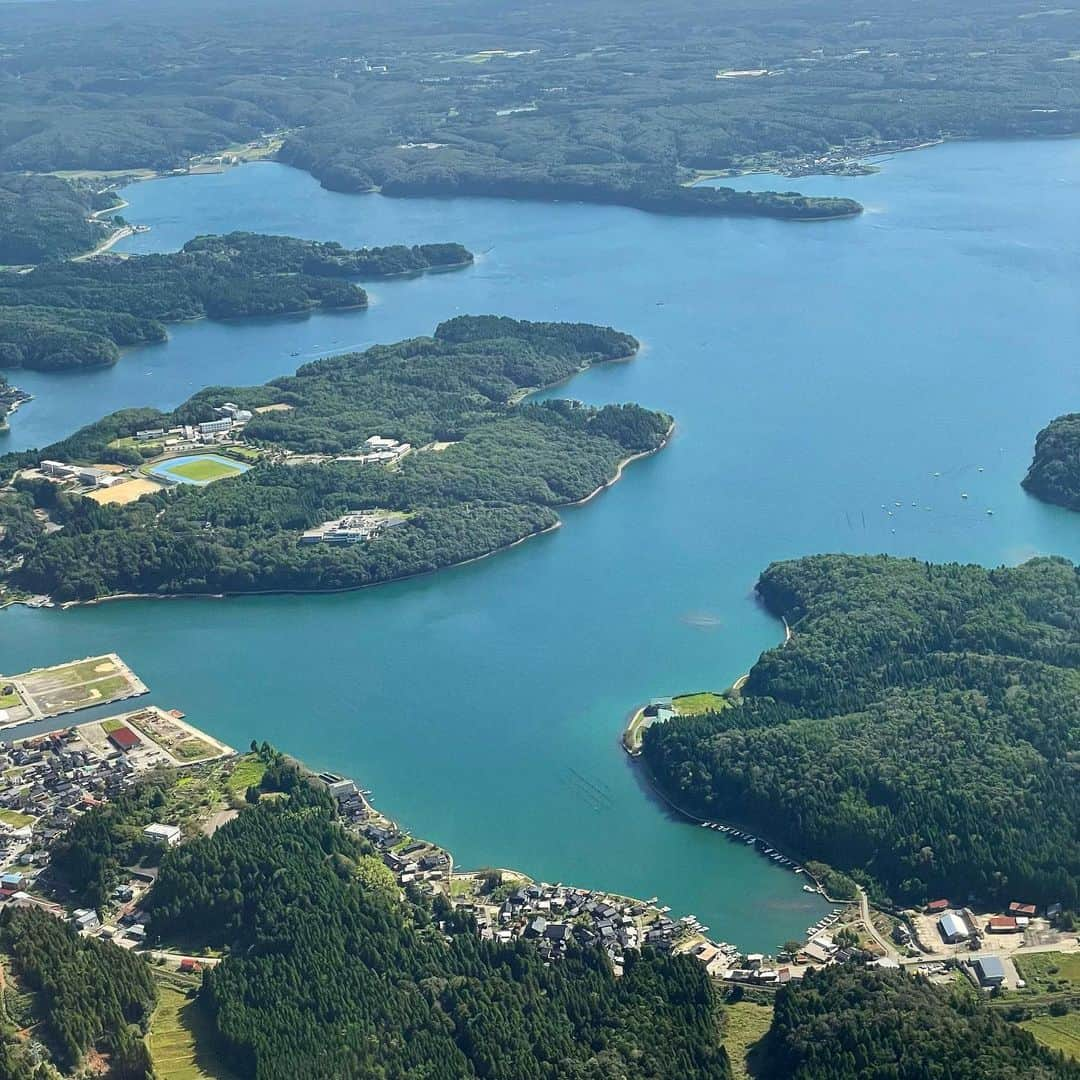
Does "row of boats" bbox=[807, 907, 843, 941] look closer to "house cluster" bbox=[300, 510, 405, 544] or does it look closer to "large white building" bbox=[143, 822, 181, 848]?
"large white building" bbox=[143, 822, 181, 848]

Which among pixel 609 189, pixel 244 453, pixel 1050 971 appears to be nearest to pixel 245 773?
pixel 1050 971

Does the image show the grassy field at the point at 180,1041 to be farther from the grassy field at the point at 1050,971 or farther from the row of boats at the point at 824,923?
the grassy field at the point at 1050,971

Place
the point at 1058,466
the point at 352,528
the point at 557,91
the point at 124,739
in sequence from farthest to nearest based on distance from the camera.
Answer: the point at 557,91, the point at 1058,466, the point at 352,528, the point at 124,739

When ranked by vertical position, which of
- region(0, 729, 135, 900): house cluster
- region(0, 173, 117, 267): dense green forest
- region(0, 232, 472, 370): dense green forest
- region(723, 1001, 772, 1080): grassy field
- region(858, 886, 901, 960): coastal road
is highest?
region(858, 886, 901, 960): coastal road

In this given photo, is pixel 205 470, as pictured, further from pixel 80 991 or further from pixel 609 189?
pixel 609 189

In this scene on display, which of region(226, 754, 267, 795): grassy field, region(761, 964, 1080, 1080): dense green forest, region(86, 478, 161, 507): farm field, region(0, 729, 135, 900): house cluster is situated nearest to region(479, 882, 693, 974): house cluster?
region(761, 964, 1080, 1080): dense green forest

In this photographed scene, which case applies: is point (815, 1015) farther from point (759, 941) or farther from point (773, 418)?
point (773, 418)

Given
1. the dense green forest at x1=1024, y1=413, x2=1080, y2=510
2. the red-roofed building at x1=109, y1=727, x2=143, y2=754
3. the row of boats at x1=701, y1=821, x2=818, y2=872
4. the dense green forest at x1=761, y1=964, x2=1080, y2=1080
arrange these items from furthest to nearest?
the dense green forest at x1=1024, y1=413, x2=1080, y2=510
the red-roofed building at x1=109, y1=727, x2=143, y2=754
the row of boats at x1=701, y1=821, x2=818, y2=872
the dense green forest at x1=761, y1=964, x2=1080, y2=1080

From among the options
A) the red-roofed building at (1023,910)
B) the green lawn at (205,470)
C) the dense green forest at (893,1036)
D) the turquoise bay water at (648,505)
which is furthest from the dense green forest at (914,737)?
the green lawn at (205,470)
